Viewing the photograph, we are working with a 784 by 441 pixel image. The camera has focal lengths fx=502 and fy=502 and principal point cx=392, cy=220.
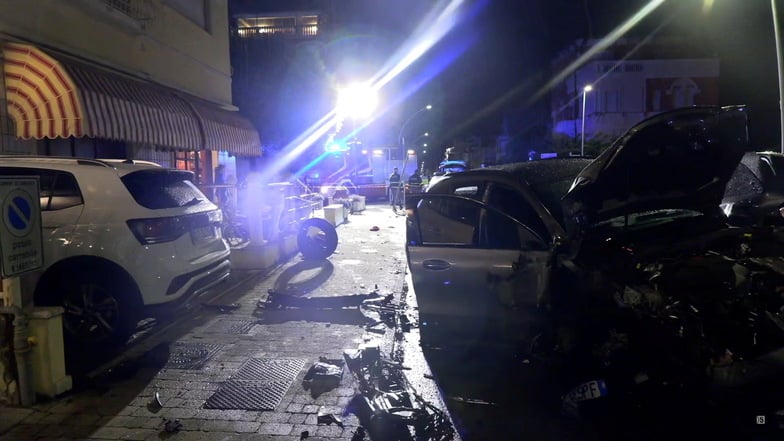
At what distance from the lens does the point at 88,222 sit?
492 centimetres

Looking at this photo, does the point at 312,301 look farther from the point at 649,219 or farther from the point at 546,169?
the point at 649,219

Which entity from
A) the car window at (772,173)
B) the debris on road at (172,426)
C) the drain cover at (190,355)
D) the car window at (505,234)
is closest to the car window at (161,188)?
the drain cover at (190,355)

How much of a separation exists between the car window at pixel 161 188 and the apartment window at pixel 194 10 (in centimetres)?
711

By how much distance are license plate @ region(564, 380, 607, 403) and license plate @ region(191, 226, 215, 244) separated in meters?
4.11

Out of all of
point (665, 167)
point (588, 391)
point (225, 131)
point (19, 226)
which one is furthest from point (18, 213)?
point (225, 131)

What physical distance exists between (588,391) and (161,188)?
460 centimetres

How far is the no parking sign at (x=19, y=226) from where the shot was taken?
3.76 metres

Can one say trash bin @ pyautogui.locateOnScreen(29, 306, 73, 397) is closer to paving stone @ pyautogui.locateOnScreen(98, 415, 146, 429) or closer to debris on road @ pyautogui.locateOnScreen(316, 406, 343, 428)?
paving stone @ pyautogui.locateOnScreen(98, 415, 146, 429)

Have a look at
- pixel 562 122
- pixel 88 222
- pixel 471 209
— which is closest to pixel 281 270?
pixel 88 222

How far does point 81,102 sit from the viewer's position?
7219 mm

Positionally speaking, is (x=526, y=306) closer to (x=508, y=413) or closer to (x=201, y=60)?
(x=508, y=413)

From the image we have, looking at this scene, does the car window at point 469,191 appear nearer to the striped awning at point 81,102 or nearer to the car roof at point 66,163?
the car roof at point 66,163

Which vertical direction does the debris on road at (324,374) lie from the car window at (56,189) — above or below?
below

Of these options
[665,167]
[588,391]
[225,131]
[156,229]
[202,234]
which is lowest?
[588,391]
